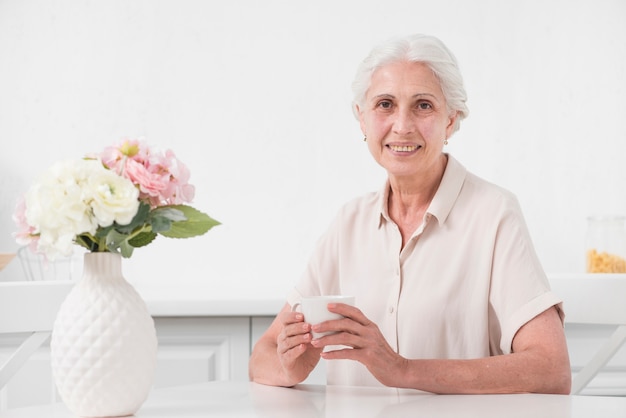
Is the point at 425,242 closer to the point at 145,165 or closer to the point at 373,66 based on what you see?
the point at 373,66

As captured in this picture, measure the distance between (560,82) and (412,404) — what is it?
5.99ft

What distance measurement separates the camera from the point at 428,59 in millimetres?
1618

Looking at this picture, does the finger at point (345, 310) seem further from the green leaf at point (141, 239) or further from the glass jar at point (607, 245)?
the glass jar at point (607, 245)

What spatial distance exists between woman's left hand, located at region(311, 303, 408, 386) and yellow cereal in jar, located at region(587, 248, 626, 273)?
1336 millimetres

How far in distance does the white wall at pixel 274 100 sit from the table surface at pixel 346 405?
4.64 ft

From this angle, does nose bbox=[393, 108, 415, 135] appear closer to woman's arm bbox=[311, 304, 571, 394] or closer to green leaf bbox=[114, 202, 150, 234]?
woman's arm bbox=[311, 304, 571, 394]

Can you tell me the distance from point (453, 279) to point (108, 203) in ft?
2.51

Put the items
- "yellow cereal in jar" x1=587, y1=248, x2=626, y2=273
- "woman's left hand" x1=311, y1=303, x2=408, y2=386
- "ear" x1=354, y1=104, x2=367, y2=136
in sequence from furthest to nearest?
"yellow cereal in jar" x1=587, y1=248, x2=626, y2=273 < "ear" x1=354, y1=104, x2=367, y2=136 < "woman's left hand" x1=311, y1=303, x2=408, y2=386

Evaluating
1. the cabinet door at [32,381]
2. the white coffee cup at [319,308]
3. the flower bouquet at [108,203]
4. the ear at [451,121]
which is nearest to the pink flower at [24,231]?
the flower bouquet at [108,203]

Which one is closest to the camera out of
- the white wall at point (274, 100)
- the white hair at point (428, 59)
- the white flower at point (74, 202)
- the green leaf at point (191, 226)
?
the white flower at point (74, 202)

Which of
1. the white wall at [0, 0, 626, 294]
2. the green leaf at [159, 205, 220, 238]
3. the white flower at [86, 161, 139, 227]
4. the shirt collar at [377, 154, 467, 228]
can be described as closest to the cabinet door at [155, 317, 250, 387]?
the white wall at [0, 0, 626, 294]

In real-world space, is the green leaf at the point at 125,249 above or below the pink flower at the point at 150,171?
below

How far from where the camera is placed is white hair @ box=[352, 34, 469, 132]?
1.62 m

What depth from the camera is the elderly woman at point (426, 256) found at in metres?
1.51
